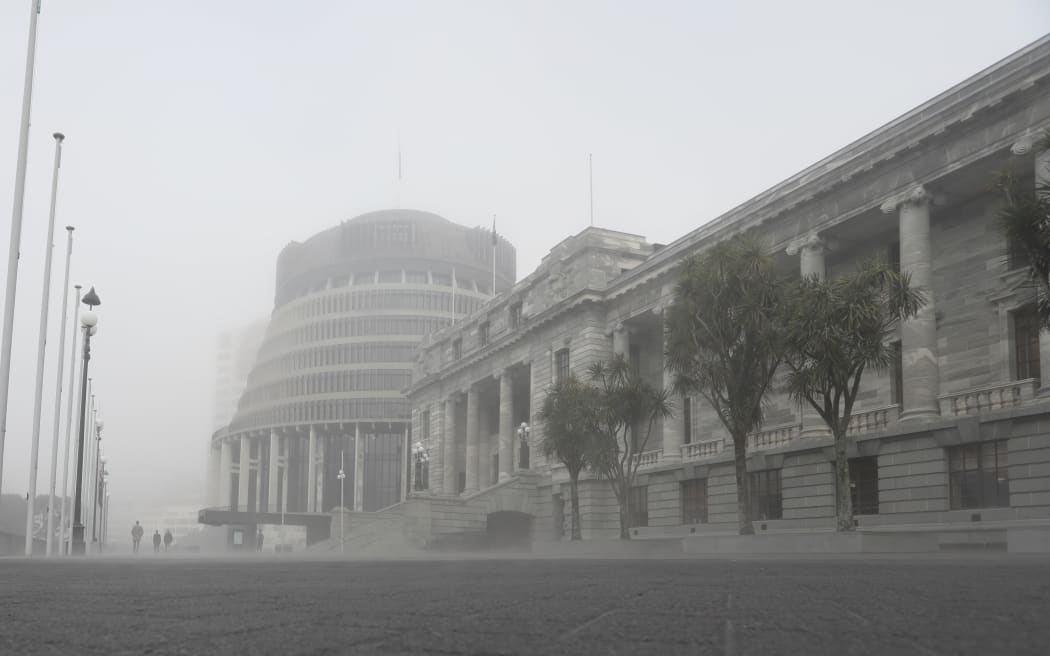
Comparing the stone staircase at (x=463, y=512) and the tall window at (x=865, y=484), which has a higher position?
the tall window at (x=865, y=484)

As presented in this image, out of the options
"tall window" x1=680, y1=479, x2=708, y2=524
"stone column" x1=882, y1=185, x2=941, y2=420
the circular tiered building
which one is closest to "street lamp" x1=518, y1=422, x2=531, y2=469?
"tall window" x1=680, y1=479, x2=708, y2=524

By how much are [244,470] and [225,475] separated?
33.5 feet

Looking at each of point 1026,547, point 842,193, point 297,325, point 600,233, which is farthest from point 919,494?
point 297,325

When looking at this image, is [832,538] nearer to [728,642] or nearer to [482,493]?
[728,642]

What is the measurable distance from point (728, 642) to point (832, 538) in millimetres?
23830

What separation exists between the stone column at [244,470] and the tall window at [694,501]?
323ft

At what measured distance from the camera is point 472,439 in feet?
244

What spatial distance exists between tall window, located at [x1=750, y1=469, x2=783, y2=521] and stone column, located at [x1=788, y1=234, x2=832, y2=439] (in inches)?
106

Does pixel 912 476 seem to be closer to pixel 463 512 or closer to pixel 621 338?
pixel 621 338

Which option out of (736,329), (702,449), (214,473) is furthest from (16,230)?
(214,473)

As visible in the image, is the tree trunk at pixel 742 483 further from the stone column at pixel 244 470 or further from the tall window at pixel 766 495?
the stone column at pixel 244 470

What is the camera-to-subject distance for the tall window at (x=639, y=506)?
170 ft

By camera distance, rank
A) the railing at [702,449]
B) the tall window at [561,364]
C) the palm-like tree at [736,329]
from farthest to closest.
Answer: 1. the tall window at [561,364]
2. the railing at [702,449]
3. the palm-like tree at [736,329]

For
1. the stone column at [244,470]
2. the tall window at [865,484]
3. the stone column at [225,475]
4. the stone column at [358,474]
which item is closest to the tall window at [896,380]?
the tall window at [865,484]
